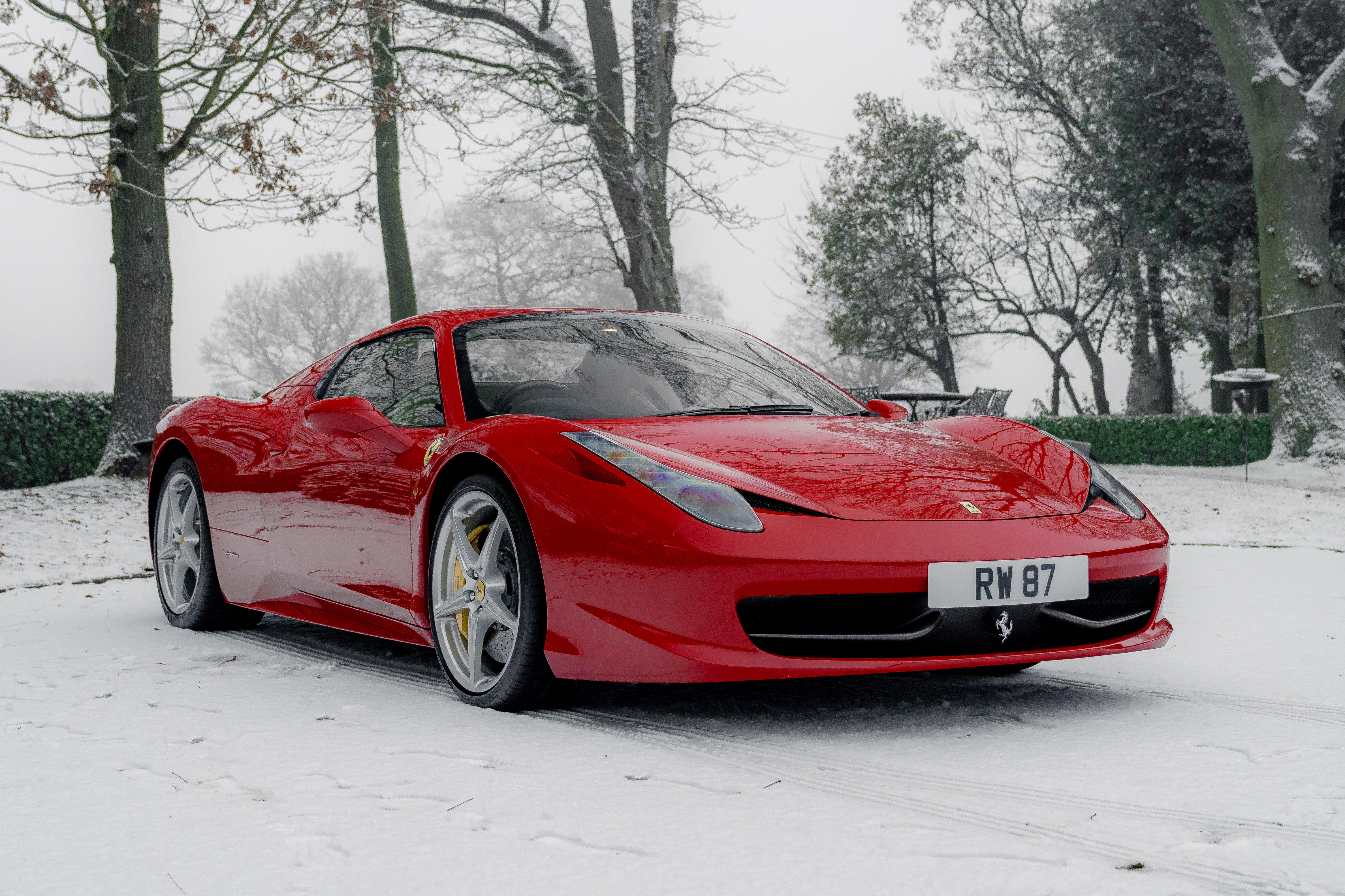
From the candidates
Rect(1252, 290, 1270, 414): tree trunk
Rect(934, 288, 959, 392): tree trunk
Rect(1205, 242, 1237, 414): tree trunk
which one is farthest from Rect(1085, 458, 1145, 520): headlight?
Rect(934, 288, 959, 392): tree trunk

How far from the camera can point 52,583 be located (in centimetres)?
734

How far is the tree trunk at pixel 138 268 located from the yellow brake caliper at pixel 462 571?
1045 centimetres

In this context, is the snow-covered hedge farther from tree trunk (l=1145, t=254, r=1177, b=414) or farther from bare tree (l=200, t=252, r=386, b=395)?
bare tree (l=200, t=252, r=386, b=395)

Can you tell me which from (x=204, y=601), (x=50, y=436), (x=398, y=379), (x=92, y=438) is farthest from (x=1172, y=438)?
(x=398, y=379)

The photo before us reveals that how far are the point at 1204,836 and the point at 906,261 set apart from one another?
28.0 m

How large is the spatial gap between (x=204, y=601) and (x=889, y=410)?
9.68 ft

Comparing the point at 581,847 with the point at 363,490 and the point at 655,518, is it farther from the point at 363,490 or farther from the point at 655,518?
the point at 363,490

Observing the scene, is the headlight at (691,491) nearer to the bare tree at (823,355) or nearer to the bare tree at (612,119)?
the bare tree at (612,119)

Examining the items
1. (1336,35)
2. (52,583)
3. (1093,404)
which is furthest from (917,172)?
(52,583)

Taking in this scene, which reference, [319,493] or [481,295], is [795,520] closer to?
[319,493]

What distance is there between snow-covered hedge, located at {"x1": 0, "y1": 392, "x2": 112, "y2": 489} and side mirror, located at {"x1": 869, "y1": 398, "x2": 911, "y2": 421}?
39.4 ft

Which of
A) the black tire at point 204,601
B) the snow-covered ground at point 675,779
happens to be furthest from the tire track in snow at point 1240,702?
the black tire at point 204,601

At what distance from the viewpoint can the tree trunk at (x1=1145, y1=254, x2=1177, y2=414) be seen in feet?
90.1

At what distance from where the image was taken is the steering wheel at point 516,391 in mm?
4066
